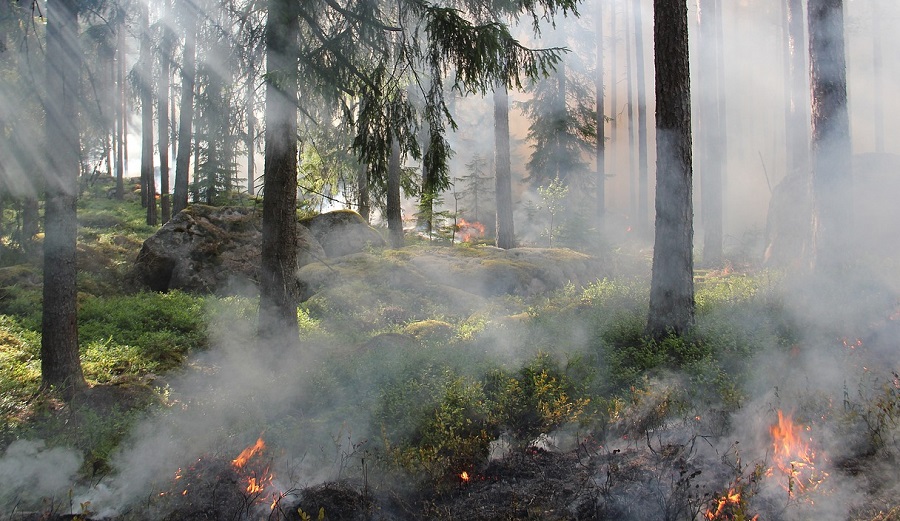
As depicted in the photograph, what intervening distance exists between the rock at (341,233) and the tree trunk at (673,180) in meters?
8.79

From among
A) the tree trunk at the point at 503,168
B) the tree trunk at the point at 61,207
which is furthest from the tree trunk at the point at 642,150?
the tree trunk at the point at 61,207

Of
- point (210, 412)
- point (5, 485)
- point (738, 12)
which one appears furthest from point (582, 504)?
point (738, 12)

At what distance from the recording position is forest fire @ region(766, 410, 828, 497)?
4.59 m

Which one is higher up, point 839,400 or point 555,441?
point 839,400

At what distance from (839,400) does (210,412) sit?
7.33m

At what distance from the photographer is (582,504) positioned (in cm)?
480

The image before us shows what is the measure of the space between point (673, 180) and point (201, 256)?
10.4 m

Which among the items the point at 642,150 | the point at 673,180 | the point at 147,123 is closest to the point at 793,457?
the point at 673,180

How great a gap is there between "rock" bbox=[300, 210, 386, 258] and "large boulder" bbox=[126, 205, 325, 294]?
1.21m

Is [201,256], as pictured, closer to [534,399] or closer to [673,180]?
[534,399]

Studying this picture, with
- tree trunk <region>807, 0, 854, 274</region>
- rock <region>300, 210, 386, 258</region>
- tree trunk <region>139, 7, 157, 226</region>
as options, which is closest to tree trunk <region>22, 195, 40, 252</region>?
tree trunk <region>139, 7, 157, 226</region>

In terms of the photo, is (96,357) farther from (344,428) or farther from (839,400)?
(839,400)

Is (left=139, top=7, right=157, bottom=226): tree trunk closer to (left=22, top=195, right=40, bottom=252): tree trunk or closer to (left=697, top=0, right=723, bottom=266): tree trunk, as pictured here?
(left=22, top=195, right=40, bottom=252): tree trunk

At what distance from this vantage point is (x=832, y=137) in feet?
30.1
